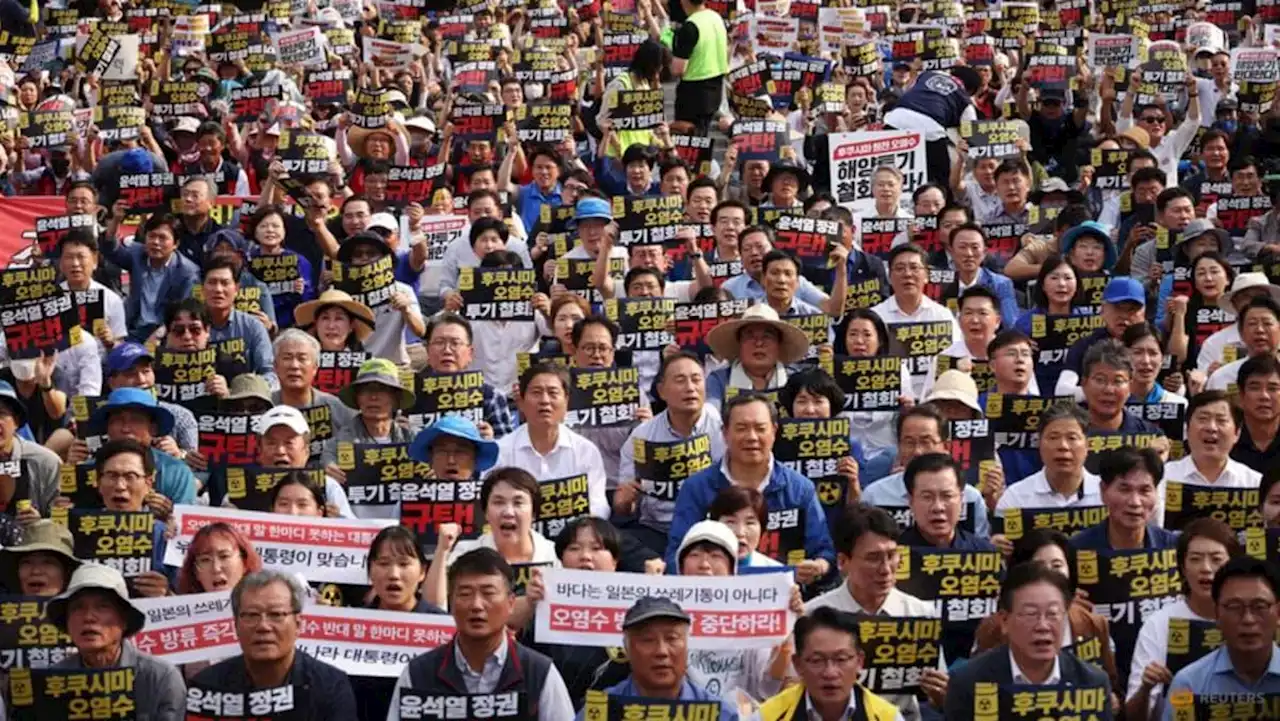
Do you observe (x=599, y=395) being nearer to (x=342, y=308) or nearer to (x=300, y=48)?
(x=342, y=308)

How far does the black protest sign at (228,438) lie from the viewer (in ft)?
38.6

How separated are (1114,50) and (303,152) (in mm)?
7863

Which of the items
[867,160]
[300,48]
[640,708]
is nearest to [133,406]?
[640,708]

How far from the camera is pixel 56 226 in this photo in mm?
15859

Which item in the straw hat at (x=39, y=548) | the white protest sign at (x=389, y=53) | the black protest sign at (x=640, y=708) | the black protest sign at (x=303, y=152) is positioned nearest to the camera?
the black protest sign at (x=640, y=708)

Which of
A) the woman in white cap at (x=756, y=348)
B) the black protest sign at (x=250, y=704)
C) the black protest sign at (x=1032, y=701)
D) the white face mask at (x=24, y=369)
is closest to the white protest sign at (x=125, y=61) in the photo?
the white face mask at (x=24, y=369)

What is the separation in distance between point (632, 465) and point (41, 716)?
→ 3.88m

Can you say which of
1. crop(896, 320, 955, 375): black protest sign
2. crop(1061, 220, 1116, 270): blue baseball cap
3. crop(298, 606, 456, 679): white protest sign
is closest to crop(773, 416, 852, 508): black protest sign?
crop(896, 320, 955, 375): black protest sign

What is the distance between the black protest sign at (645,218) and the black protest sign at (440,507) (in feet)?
15.4

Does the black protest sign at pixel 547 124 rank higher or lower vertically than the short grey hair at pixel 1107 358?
higher

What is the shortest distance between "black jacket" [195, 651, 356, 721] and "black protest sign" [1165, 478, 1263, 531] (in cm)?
380

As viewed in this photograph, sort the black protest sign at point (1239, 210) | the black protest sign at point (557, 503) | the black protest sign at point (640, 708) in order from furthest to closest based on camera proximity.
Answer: the black protest sign at point (1239, 210) → the black protest sign at point (557, 503) → the black protest sign at point (640, 708)

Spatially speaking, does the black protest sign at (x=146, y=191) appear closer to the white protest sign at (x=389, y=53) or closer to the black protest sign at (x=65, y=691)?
the white protest sign at (x=389, y=53)

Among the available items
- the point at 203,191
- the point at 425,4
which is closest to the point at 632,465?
the point at 203,191
